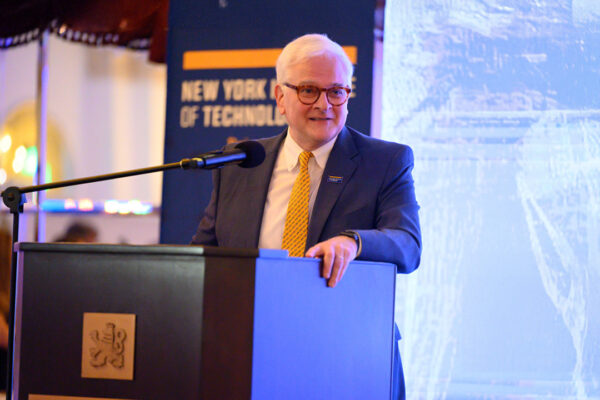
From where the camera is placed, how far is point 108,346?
4.26 ft

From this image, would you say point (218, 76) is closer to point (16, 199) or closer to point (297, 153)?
point (297, 153)

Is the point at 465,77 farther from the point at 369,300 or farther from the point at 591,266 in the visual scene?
the point at 369,300

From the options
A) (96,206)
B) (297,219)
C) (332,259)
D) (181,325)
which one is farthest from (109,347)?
(96,206)

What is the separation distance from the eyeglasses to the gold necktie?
205mm

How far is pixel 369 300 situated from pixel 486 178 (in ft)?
6.48

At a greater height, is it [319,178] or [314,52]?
[314,52]

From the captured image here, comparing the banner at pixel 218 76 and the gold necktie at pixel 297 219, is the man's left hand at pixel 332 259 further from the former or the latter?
the banner at pixel 218 76

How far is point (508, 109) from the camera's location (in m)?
3.33

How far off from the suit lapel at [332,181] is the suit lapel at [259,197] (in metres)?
0.16

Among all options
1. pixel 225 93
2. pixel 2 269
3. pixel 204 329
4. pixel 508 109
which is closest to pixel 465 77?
pixel 508 109

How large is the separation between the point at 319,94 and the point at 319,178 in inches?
9.2

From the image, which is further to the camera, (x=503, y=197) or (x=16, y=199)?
(x=503, y=197)

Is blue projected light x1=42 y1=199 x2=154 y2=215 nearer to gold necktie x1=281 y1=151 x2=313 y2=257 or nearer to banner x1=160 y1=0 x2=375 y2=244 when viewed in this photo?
banner x1=160 y1=0 x2=375 y2=244

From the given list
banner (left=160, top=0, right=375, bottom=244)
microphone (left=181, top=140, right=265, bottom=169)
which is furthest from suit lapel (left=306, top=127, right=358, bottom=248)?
banner (left=160, top=0, right=375, bottom=244)
